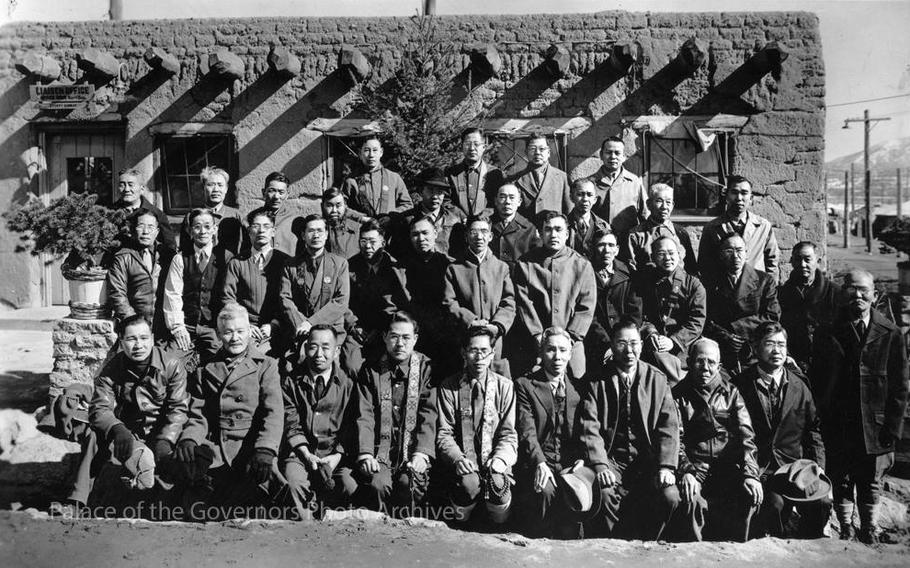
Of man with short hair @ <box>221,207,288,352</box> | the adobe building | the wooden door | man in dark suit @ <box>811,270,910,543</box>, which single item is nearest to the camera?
man in dark suit @ <box>811,270,910,543</box>

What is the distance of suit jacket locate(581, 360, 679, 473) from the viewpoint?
13.0ft

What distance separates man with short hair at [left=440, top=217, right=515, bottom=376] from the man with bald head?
113cm

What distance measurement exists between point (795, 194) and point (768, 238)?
6.24ft

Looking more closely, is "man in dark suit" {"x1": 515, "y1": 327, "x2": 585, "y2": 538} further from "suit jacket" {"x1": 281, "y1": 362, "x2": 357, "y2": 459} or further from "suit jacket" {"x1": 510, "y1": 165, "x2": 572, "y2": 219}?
"suit jacket" {"x1": 510, "y1": 165, "x2": 572, "y2": 219}

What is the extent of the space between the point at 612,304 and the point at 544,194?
3.40 feet

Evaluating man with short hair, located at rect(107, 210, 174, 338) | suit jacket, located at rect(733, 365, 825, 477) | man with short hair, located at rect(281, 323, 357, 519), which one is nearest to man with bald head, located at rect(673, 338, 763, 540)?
suit jacket, located at rect(733, 365, 825, 477)

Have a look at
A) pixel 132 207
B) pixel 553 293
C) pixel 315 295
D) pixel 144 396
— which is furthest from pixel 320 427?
pixel 132 207

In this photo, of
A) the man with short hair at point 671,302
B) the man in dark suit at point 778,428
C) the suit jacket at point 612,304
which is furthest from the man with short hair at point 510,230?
the man in dark suit at point 778,428

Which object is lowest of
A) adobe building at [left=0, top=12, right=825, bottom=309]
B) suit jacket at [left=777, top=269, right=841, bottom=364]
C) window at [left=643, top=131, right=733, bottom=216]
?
suit jacket at [left=777, top=269, right=841, bottom=364]

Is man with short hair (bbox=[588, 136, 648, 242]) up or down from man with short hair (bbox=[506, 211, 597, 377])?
up

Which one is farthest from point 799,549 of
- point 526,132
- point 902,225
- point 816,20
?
point 902,225

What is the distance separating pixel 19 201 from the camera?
23.8ft

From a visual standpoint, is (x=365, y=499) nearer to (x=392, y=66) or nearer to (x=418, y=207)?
(x=418, y=207)

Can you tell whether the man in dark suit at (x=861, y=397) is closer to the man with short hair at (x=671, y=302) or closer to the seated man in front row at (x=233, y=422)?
the man with short hair at (x=671, y=302)
